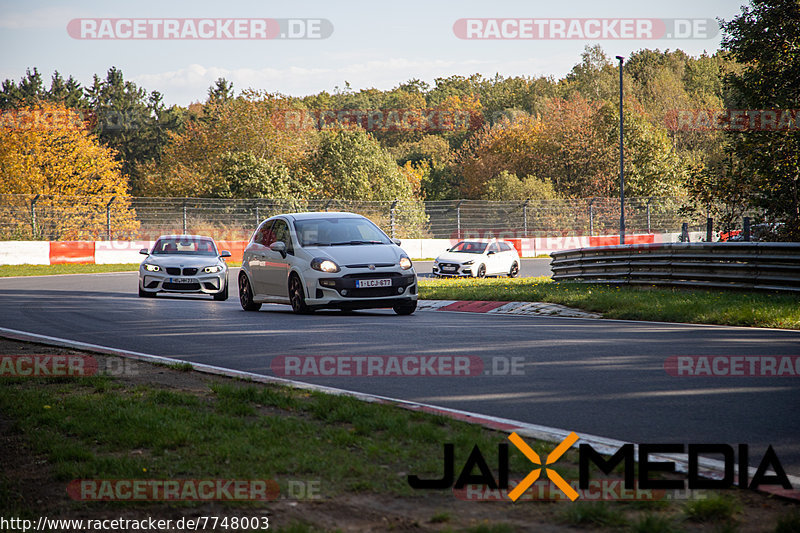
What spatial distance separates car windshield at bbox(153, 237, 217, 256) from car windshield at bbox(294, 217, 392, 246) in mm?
5196

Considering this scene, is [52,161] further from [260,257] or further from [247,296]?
[260,257]

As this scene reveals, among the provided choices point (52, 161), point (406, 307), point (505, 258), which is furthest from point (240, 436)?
point (52, 161)

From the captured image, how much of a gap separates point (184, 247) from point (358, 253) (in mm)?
6895

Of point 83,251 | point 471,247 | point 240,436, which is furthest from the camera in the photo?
point 83,251

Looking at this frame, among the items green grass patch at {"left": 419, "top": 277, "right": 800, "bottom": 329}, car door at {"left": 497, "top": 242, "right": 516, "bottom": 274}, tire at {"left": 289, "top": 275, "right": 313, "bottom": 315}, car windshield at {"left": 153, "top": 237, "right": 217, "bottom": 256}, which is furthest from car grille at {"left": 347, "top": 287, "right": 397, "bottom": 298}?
car door at {"left": 497, "top": 242, "right": 516, "bottom": 274}

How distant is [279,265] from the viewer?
14.7 metres

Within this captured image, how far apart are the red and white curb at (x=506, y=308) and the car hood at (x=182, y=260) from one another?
190 inches

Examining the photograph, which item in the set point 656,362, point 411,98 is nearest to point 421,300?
point 656,362

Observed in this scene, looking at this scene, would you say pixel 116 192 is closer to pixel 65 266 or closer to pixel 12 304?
pixel 65 266

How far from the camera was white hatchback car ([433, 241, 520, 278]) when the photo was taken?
90.9ft

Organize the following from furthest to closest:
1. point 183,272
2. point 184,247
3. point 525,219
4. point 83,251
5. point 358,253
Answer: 1. point 525,219
2. point 83,251
3. point 184,247
4. point 183,272
5. point 358,253

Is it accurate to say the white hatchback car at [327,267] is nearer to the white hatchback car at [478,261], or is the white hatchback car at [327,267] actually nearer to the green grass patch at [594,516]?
the green grass patch at [594,516]

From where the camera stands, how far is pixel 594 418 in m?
5.97

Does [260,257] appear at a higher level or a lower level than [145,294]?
higher
